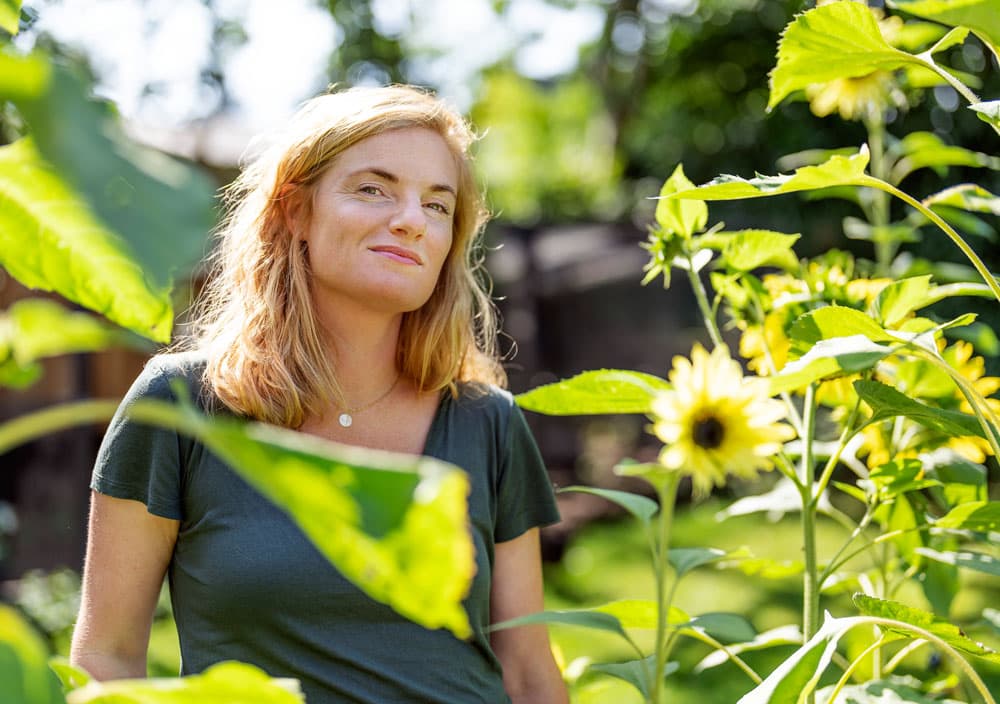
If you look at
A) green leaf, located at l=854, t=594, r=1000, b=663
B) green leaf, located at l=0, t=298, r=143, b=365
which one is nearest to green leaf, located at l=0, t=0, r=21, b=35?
green leaf, located at l=0, t=298, r=143, b=365

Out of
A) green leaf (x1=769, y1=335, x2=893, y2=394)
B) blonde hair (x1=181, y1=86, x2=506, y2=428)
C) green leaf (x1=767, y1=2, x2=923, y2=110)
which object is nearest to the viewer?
green leaf (x1=769, y1=335, x2=893, y2=394)

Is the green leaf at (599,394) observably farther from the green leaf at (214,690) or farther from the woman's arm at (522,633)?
the woman's arm at (522,633)

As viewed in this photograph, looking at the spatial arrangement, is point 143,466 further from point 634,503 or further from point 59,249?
point 59,249

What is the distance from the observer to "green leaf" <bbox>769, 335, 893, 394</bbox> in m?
0.64

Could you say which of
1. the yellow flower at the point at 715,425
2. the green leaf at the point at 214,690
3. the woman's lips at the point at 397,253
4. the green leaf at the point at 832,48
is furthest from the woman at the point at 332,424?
Result: the green leaf at the point at 214,690

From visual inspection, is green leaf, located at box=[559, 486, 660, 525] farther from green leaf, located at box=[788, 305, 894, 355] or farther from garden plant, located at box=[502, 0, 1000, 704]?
green leaf, located at box=[788, 305, 894, 355]

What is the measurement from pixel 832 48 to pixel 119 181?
726mm

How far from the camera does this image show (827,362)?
0.69m

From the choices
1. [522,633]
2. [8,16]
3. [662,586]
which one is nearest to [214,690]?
[8,16]

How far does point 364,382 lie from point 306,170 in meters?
0.27

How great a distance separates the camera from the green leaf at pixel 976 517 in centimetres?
91

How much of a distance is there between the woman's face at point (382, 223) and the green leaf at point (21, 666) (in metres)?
0.86

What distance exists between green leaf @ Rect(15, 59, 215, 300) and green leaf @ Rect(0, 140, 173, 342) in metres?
0.13

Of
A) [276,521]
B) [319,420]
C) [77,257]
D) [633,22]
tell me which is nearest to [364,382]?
[319,420]
